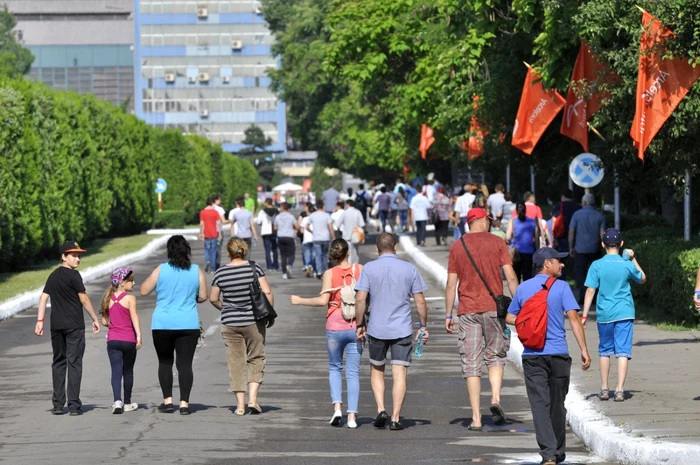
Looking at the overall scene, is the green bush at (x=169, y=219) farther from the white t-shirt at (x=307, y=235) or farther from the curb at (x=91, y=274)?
the white t-shirt at (x=307, y=235)

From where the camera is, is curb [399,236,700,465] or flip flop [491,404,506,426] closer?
curb [399,236,700,465]

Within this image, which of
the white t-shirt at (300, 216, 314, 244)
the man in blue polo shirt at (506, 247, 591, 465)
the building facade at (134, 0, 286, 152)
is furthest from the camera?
the building facade at (134, 0, 286, 152)

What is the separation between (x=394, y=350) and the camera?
11812 millimetres

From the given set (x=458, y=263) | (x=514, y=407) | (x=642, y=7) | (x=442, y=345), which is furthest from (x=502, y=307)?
(x=642, y=7)

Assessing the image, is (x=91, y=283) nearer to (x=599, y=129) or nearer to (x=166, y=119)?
(x=599, y=129)

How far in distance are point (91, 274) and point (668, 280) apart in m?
16.4

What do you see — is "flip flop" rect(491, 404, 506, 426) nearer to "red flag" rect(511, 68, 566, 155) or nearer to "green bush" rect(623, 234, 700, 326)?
"green bush" rect(623, 234, 700, 326)

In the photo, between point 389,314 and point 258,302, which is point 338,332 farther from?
point 258,302

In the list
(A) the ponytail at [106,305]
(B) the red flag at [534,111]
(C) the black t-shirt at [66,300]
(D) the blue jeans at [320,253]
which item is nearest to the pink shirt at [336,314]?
(A) the ponytail at [106,305]

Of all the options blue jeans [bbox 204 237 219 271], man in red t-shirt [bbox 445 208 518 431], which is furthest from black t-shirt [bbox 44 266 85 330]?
blue jeans [bbox 204 237 219 271]

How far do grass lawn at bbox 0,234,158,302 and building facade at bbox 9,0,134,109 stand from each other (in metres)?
112

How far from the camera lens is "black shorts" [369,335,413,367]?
11781 millimetres

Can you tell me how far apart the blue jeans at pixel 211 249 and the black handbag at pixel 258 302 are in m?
19.9

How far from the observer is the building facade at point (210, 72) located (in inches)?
6905
